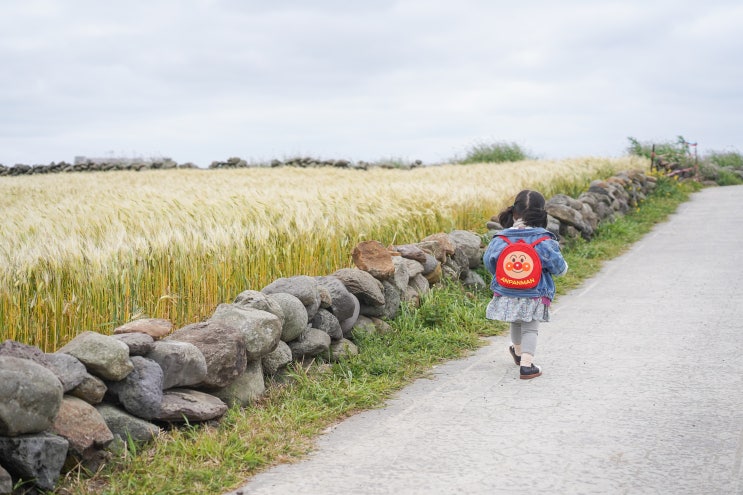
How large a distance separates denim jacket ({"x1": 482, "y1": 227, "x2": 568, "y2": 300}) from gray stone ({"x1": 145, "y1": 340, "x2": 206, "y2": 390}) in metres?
2.50

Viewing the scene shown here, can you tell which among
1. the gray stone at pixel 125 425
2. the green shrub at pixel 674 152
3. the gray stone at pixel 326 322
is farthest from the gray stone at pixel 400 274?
the green shrub at pixel 674 152

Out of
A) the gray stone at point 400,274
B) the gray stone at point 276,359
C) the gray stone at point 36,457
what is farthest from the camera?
the gray stone at point 400,274

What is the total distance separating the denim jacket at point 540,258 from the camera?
21.3 ft

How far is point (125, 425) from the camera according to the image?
4.69 m

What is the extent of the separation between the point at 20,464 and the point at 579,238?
11.0m

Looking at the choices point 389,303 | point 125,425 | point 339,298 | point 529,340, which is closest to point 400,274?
point 389,303

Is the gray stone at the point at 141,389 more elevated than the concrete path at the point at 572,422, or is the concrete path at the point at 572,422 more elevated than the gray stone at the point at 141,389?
the gray stone at the point at 141,389

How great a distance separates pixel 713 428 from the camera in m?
5.25

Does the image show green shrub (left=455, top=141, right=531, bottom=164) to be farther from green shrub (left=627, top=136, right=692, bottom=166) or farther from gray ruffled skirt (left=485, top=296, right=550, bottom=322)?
gray ruffled skirt (left=485, top=296, right=550, bottom=322)

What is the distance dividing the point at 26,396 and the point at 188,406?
1227mm

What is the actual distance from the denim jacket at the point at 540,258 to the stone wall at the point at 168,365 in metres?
1.22

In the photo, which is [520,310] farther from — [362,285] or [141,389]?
[141,389]

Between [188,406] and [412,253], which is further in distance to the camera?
[412,253]

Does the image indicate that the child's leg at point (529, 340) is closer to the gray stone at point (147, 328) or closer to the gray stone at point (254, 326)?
the gray stone at point (254, 326)
